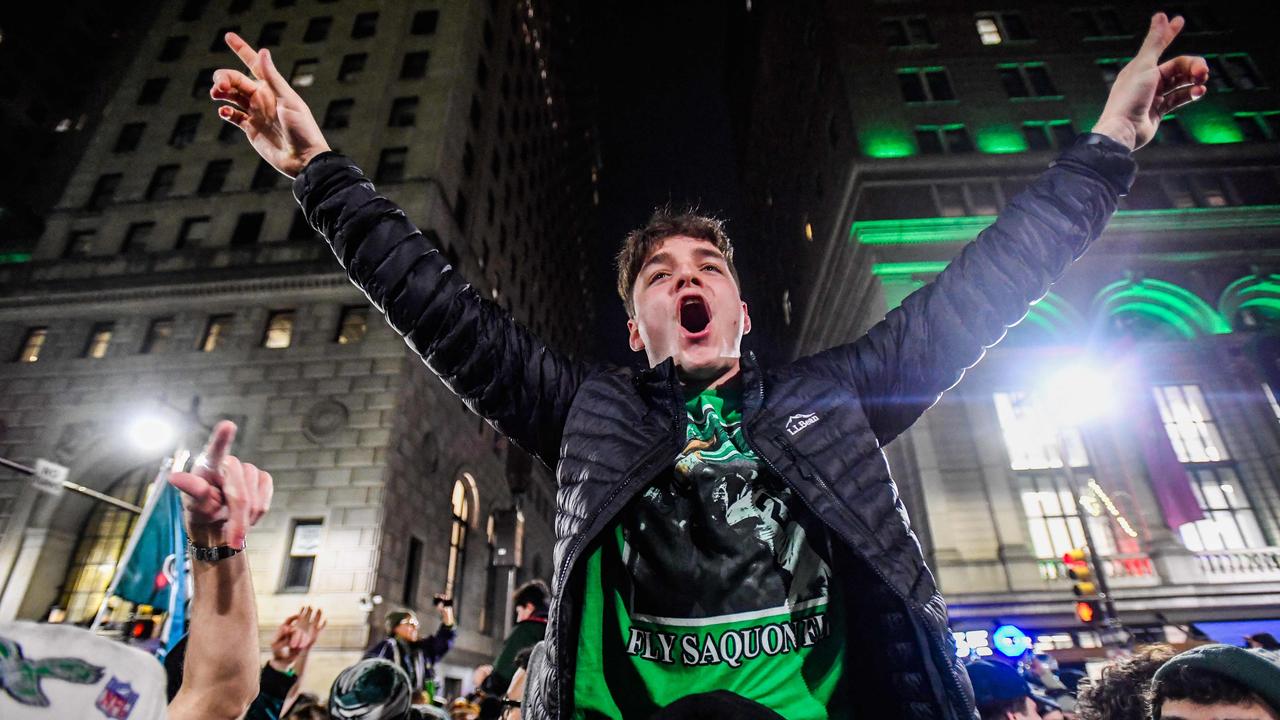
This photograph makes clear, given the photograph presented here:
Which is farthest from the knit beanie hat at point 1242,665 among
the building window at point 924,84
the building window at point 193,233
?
the building window at point 924,84

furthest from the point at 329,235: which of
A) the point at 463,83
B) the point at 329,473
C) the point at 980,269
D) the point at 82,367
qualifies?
the point at 463,83

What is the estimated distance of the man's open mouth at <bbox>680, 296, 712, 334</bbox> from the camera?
2.41m

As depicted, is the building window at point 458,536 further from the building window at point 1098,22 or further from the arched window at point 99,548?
the building window at point 1098,22

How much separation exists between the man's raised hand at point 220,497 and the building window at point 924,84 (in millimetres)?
32008

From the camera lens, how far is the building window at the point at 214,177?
2578cm

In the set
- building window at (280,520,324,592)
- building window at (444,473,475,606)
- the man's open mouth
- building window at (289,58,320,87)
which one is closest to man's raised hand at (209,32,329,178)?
the man's open mouth

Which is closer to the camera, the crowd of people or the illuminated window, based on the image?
the crowd of people

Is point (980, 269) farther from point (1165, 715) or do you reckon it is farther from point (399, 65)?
point (399, 65)

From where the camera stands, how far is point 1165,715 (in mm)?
2625

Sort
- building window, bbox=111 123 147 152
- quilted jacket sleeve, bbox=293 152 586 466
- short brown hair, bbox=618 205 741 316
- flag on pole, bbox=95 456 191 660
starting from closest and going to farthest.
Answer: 1. quilted jacket sleeve, bbox=293 152 586 466
2. short brown hair, bbox=618 205 741 316
3. flag on pole, bbox=95 456 191 660
4. building window, bbox=111 123 147 152

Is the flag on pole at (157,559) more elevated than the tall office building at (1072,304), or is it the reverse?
the tall office building at (1072,304)

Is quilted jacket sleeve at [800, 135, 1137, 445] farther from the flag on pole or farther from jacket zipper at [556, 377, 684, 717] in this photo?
the flag on pole

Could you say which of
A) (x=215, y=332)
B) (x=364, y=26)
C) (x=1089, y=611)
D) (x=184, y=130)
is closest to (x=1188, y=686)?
(x=1089, y=611)

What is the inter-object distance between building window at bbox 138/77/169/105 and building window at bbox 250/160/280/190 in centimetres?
765
